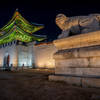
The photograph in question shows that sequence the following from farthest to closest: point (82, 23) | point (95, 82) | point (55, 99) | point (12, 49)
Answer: point (12, 49) < point (82, 23) < point (95, 82) < point (55, 99)

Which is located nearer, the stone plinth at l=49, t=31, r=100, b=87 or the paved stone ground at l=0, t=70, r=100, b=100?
the paved stone ground at l=0, t=70, r=100, b=100

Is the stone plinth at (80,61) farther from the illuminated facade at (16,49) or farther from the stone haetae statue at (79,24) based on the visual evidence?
the illuminated facade at (16,49)

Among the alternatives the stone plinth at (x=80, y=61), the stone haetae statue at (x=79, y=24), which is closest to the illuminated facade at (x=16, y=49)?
the stone haetae statue at (x=79, y=24)

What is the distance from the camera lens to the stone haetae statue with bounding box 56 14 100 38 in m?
2.81

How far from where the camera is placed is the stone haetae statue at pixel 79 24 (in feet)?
9.23

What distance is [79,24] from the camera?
3104 millimetres

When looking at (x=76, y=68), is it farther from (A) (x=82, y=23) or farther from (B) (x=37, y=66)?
(B) (x=37, y=66)

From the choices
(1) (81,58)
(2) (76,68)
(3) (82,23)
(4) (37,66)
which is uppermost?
(3) (82,23)

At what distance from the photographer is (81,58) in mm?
2553

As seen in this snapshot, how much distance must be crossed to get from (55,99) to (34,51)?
15.6m

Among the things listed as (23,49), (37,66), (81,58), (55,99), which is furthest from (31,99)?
(23,49)

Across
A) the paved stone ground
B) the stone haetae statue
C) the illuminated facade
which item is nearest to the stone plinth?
the paved stone ground

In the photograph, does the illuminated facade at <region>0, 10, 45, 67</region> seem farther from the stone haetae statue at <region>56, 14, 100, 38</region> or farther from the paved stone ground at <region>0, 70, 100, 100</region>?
the paved stone ground at <region>0, 70, 100, 100</region>

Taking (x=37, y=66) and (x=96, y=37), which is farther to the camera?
(x=37, y=66)
